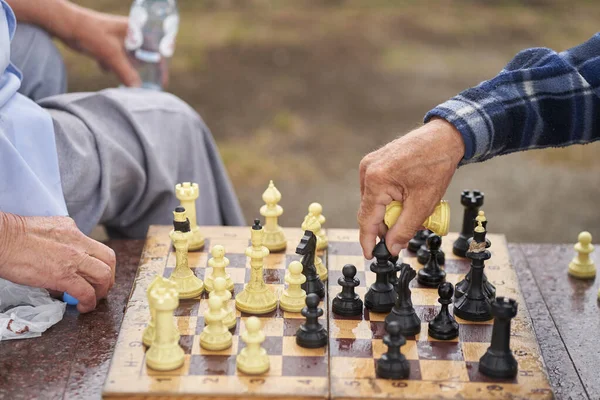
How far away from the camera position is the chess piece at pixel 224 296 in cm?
154

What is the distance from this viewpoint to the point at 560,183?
4598 millimetres

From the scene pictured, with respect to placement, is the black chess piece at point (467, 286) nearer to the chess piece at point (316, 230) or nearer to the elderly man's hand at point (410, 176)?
the elderly man's hand at point (410, 176)

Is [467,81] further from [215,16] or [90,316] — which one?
[90,316]

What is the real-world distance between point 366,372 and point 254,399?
0.70ft

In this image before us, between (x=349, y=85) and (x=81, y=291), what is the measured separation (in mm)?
4130

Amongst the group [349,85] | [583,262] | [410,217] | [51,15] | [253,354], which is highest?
[51,15]

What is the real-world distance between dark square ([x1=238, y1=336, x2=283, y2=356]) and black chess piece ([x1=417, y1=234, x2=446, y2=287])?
0.42 meters

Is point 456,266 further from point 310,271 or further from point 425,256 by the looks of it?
point 310,271

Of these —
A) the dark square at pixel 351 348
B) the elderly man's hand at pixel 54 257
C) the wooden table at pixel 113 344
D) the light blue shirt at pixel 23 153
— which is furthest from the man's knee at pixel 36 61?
the dark square at pixel 351 348

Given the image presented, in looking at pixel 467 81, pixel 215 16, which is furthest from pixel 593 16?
pixel 215 16

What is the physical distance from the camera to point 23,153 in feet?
6.01

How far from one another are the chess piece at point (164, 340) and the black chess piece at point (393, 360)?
0.36 m

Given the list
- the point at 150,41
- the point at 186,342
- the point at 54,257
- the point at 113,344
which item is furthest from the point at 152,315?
the point at 150,41

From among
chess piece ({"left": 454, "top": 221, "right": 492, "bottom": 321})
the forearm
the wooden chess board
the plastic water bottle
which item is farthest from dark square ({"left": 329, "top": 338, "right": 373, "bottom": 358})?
the plastic water bottle
